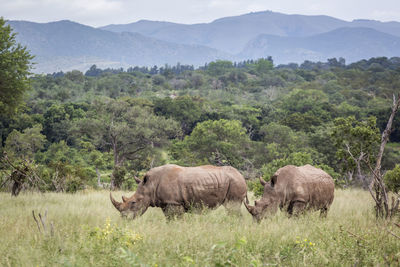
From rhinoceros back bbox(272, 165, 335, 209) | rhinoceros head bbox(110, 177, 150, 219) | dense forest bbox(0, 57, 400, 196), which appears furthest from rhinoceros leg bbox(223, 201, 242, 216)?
dense forest bbox(0, 57, 400, 196)

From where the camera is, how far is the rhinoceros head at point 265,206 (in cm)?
814

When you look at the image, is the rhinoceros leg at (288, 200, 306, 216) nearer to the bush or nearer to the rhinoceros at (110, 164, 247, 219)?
the rhinoceros at (110, 164, 247, 219)

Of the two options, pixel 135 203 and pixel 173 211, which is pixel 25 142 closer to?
pixel 135 203

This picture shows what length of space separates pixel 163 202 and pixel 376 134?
7055 millimetres

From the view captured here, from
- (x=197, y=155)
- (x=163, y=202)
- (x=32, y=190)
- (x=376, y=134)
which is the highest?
(x=376, y=134)

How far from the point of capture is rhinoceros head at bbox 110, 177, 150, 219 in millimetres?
8422

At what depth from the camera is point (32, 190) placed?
14484mm

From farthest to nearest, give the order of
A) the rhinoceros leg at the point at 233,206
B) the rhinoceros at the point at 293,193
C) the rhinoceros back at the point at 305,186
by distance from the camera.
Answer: the rhinoceros leg at the point at 233,206 < the rhinoceros back at the point at 305,186 < the rhinoceros at the point at 293,193

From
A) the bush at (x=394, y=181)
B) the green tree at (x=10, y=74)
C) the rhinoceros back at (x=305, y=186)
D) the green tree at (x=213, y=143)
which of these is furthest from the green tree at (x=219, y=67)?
the rhinoceros back at (x=305, y=186)

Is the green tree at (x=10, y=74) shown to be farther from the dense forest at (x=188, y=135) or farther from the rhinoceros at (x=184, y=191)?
the rhinoceros at (x=184, y=191)

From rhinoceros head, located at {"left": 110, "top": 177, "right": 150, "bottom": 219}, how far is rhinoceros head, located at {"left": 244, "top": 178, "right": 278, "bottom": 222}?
2264 mm

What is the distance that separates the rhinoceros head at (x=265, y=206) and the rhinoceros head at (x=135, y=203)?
2264 millimetres

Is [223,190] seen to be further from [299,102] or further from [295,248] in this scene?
[299,102]

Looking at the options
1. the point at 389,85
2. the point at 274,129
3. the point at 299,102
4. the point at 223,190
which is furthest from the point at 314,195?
the point at 389,85
